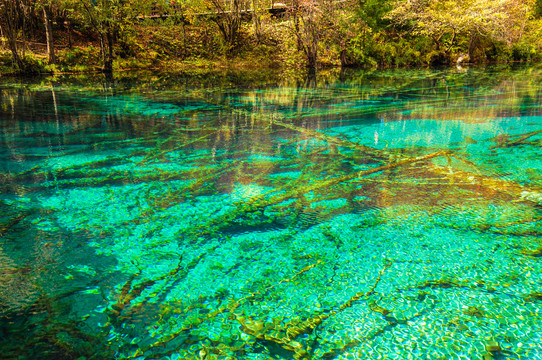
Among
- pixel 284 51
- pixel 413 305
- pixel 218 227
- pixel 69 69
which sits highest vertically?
pixel 284 51

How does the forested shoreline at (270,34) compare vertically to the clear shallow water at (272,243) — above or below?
above


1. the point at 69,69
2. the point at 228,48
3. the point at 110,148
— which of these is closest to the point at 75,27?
the point at 69,69

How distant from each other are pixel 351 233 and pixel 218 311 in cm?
143

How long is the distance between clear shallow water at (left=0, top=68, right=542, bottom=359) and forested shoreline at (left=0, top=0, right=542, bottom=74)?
1403 cm

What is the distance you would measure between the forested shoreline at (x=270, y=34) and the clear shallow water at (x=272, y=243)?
14.0 meters

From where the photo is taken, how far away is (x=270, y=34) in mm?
21688

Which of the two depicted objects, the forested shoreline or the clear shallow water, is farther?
the forested shoreline

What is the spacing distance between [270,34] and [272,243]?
21004 mm

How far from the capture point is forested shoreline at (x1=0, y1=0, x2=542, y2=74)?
18.1 m

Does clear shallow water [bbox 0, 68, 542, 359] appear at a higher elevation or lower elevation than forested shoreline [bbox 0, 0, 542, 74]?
lower

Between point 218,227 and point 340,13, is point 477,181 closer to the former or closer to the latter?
point 218,227

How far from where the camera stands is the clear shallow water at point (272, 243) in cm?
199

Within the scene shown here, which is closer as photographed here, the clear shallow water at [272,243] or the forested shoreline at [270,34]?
the clear shallow water at [272,243]

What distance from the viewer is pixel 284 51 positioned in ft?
73.3
